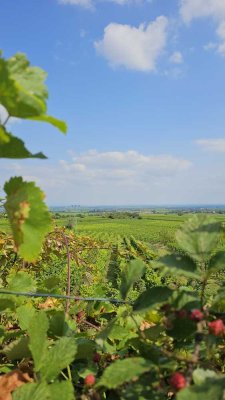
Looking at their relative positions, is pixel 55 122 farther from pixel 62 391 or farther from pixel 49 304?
pixel 49 304

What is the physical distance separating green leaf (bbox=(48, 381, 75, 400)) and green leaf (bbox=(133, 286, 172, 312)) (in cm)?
19

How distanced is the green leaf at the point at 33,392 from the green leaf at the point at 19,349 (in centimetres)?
24

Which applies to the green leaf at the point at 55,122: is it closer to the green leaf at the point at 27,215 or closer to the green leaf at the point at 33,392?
the green leaf at the point at 27,215

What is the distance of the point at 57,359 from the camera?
79 centimetres

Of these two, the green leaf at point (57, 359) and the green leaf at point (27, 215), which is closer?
the green leaf at point (27, 215)

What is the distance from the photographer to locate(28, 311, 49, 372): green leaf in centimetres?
79

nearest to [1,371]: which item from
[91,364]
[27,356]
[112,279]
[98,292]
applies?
[27,356]

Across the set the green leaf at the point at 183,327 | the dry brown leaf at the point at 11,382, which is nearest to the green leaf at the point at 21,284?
the dry brown leaf at the point at 11,382

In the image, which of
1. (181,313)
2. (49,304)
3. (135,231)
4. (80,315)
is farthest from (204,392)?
(135,231)

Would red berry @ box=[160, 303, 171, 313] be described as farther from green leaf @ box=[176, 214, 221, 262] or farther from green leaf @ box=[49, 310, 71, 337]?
green leaf @ box=[49, 310, 71, 337]

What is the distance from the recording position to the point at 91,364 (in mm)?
916

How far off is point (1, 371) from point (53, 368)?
291mm

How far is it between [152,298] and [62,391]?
0.24 metres

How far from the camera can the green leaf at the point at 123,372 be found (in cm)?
61
